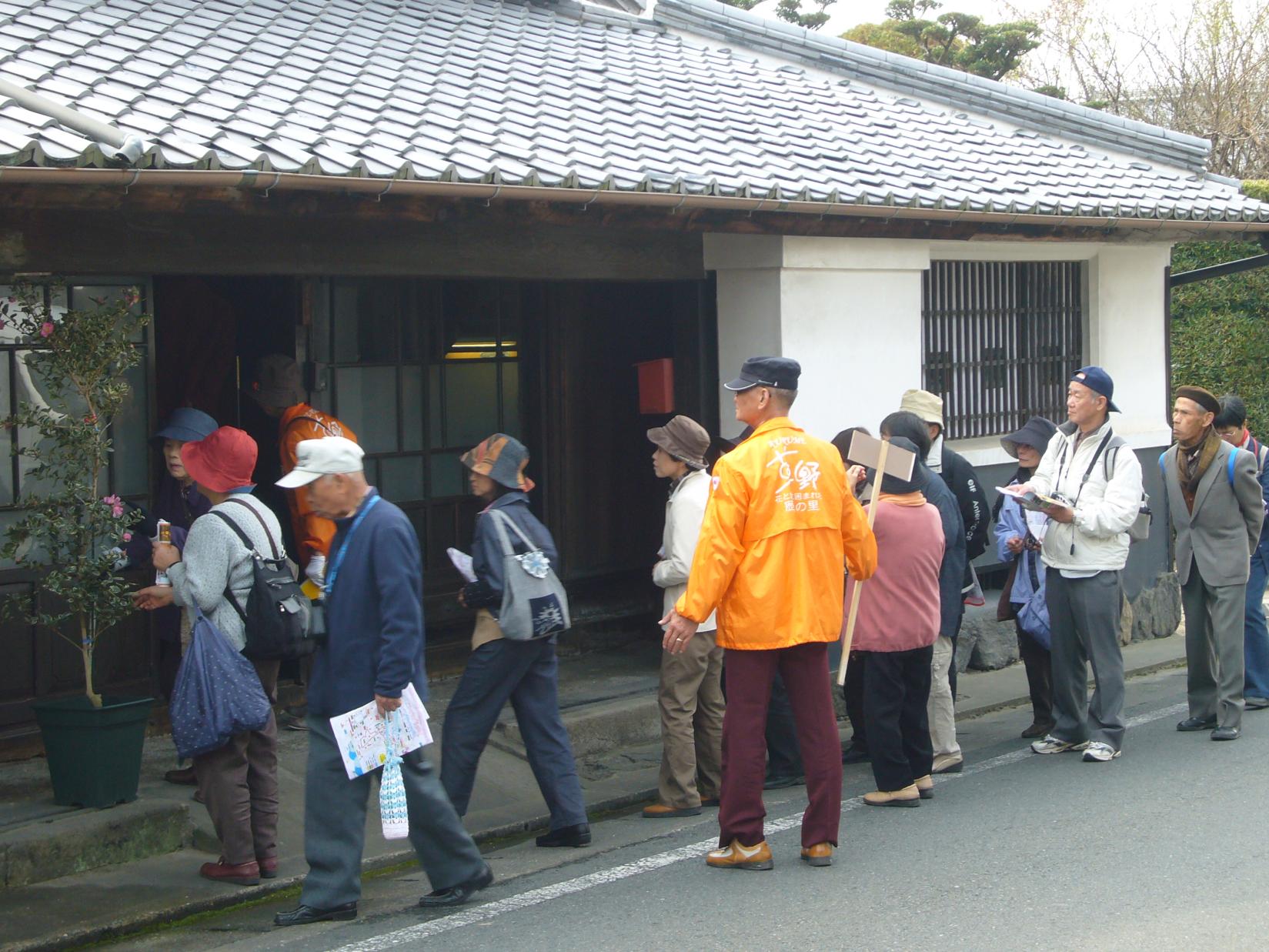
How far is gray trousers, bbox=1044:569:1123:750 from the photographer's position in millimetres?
7445

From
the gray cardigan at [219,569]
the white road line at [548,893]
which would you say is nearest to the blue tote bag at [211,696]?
the gray cardigan at [219,569]

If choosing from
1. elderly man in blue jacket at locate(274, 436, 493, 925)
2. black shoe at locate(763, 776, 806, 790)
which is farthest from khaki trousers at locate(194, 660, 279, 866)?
black shoe at locate(763, 776, 806, 790)

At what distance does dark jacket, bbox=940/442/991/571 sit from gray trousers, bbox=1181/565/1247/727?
4.45 feet

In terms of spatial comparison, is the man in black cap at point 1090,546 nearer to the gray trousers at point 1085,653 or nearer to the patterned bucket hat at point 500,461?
the gray trousers at point 1085,653

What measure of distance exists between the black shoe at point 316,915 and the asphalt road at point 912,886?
0.04 meters

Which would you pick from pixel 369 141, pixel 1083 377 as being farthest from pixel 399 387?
pixel 1083 377

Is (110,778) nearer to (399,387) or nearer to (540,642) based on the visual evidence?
(540,642)

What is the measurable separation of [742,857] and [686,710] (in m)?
1.10

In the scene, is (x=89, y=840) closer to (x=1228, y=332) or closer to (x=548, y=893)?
(x=548, y=893)

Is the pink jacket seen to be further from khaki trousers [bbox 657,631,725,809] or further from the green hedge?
the green hedge

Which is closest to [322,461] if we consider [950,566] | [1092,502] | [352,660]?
[352,660]

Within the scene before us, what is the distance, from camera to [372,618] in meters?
5.30

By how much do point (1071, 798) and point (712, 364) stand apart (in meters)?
3.78

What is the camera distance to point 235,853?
585 cm
